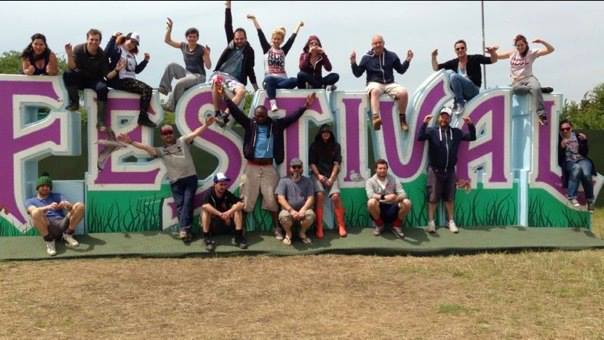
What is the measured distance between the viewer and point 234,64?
27.1 feet

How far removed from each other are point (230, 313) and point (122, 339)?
1023 millimetres

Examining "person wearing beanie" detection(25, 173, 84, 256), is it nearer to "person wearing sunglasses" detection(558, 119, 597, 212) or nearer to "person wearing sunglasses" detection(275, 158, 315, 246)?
"person wearing sunglasses" detection(275, 158, 315, 246)

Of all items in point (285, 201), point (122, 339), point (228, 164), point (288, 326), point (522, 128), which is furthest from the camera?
point (522, 128)

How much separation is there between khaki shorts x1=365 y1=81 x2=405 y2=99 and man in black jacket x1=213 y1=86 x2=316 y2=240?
4.57 ft

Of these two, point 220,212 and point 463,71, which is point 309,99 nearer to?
point 220,212

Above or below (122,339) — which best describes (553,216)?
above

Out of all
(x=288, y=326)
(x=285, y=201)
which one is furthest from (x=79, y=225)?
(x=288, y=326)

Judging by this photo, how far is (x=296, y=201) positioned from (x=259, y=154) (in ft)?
2.53

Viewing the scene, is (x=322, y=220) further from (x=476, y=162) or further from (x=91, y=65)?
(x=91, y=65)

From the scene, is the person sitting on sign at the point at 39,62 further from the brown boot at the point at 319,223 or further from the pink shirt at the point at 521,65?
the pink shirt at the point at 521,65

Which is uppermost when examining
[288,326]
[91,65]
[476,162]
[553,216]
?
[91,65]

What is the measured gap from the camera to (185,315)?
17.7ft

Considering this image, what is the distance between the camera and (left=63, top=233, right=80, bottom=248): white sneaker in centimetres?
754

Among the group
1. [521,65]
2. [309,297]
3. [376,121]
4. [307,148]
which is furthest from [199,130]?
[521,65]
